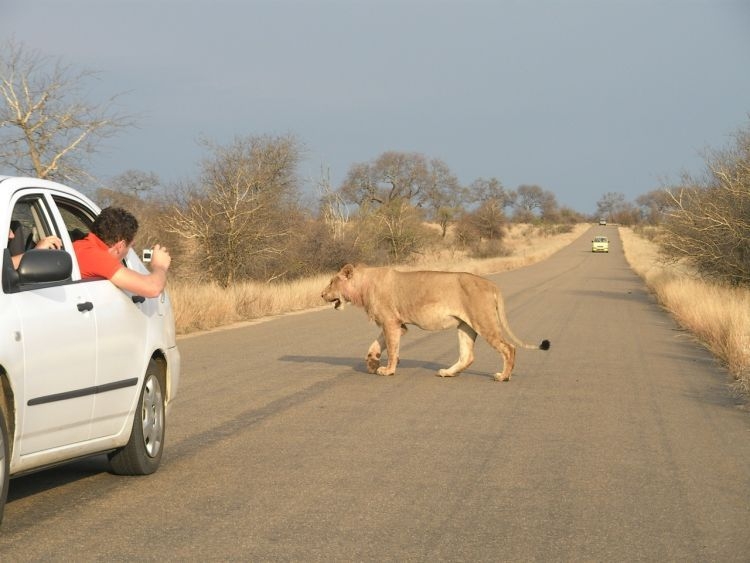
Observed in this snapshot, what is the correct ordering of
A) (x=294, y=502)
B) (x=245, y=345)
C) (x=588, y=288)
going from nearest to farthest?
(x=294, y=502) < (x=245, y=345) < (x=588, y=288)

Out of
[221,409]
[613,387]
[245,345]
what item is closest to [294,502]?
[221,409]

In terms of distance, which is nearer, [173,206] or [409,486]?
[409,486]

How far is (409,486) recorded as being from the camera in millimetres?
7129

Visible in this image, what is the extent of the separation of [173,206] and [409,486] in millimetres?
24161

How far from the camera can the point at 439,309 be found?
43.5 feet

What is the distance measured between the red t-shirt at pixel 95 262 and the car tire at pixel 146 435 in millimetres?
844

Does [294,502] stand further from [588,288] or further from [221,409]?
[588,288]

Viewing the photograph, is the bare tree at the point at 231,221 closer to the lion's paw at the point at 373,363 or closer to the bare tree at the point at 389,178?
the lion's paw at the point at 373,363

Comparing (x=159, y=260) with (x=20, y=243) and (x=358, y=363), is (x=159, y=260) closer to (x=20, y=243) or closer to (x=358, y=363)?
(x=20, y=243)

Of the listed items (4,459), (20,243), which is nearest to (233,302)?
(20,243)

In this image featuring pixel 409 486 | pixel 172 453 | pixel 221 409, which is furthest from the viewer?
pixel 221 409

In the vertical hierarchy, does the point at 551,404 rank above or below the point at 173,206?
below

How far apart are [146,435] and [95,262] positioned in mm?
1295

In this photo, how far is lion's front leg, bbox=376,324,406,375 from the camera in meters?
13.4
